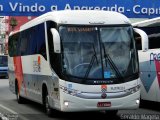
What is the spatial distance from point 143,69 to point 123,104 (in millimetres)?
4672

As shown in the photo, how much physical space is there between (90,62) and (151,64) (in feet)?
14.2

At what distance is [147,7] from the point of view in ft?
101

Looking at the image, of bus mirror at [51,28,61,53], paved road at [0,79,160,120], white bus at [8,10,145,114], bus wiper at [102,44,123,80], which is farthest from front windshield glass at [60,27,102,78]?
paved road at [0,79,160,120]

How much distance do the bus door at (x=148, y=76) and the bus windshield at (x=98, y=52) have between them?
3411mm

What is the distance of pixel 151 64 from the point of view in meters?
16.8

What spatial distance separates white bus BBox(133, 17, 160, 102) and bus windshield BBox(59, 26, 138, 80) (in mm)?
2992

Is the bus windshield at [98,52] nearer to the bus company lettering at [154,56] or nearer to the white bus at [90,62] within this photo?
the white bus at [90,62]

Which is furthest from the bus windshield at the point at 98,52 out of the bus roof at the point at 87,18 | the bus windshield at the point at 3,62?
the bus windshield at the point at 3,62

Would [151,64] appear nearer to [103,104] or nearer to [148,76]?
[148,76]

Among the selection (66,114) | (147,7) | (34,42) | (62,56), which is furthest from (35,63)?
(147,7)

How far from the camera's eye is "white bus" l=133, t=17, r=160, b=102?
54.0 ft

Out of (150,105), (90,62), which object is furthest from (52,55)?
(150,105)

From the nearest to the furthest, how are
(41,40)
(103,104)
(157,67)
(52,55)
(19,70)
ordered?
(103,104) → (52,55) → (41,40) → (157,67) → (19,70)

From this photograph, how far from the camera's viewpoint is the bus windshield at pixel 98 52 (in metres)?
13.0
